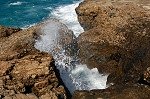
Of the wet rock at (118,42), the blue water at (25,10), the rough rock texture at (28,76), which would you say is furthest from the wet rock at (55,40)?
the blue water at (25,10)

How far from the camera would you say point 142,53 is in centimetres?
3150

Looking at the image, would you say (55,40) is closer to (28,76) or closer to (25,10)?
(28,76)

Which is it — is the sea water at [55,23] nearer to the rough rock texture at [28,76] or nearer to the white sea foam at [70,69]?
the white sea foam at [70,69]

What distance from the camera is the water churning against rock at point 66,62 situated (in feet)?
102

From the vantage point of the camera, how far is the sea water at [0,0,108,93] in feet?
104

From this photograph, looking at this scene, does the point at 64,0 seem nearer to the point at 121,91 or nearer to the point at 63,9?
the point at 63,9

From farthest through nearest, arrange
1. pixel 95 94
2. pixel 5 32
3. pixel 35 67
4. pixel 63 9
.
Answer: pixel 63 9 → pixel 5 32 → pixel 35 67 → pixel 95 94

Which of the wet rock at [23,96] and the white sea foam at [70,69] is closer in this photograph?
the wet rock at [23,96]

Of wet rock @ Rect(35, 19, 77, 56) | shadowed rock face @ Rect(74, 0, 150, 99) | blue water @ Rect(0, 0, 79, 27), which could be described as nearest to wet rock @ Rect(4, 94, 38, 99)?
shadowed rock face @ Rect(74, 0, 150, 99)

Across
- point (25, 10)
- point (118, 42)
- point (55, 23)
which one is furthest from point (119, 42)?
point (25, 10)

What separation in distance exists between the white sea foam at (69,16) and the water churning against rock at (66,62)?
7.84 metres

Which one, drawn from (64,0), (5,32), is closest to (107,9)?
(5,32)

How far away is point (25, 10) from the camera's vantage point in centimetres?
6075

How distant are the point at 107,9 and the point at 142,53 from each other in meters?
8.47
